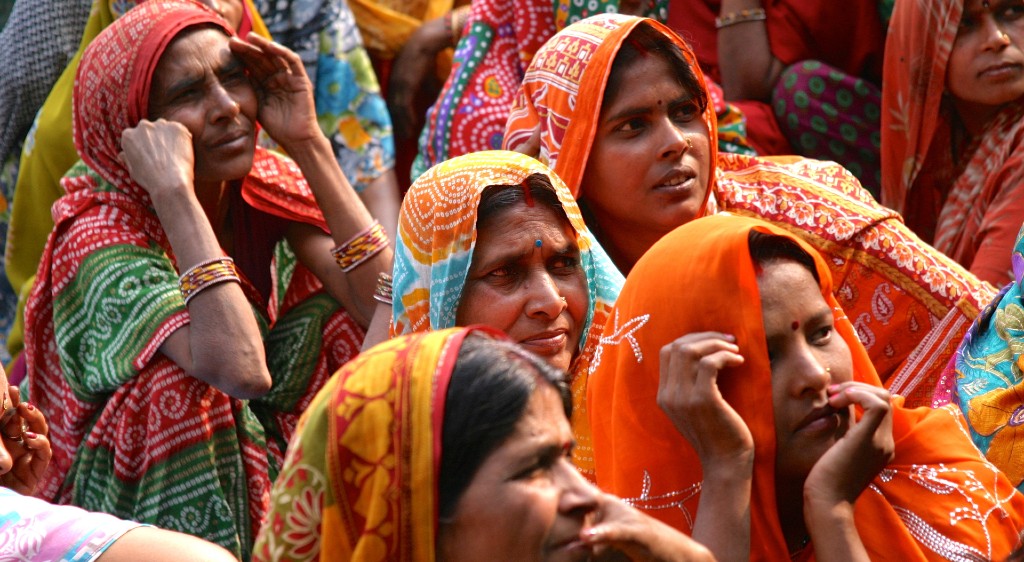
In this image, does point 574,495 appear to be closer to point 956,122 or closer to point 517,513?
point 517,513

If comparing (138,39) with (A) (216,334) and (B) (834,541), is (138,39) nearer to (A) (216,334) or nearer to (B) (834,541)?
(A) (216,334)

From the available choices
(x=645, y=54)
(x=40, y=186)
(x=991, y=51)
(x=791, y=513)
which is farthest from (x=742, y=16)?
(x=791, y=513)

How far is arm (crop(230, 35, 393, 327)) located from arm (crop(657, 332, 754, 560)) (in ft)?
6.19

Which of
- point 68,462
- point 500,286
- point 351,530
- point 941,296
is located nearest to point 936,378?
point 941,296

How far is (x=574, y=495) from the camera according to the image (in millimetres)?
2031

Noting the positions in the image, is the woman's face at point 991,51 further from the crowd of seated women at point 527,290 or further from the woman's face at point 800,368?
the woman's face at point 800,368

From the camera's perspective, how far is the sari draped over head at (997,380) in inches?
119

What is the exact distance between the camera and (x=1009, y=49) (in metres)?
4.35

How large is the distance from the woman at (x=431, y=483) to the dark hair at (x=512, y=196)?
118 centimetres

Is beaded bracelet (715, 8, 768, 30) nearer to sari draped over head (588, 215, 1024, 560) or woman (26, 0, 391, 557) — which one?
woman (26, 0, 391, 557)

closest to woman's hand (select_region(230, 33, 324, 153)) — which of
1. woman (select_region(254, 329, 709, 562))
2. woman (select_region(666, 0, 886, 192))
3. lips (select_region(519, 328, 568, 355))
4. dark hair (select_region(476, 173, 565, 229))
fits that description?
dark hair (select_region(476, 173, 565, 229))

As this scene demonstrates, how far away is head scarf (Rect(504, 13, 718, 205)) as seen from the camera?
12.7 feet

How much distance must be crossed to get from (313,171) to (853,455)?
2376 millimetres

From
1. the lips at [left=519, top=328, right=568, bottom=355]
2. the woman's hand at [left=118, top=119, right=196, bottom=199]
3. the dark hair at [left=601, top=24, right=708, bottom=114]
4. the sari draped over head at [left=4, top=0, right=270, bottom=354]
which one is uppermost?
the dark hair at [left=601, top=24, right=708, bottom=114]
